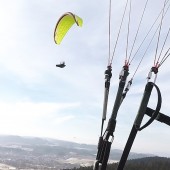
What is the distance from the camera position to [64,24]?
9.13m

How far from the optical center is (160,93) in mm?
5008

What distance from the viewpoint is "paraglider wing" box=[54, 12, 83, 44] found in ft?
25.8

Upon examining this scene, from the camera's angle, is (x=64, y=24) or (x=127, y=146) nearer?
(x=127, y=146)

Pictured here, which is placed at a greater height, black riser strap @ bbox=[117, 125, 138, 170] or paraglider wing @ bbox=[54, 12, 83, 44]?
paraglider wing @ bbox=[54, 12, 83, 44]

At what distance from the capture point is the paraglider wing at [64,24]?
7.87 meters

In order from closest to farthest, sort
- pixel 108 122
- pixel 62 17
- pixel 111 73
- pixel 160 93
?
1. pixel 160 93
2. pixel 108 122
3. pixel 111 73
4. pixel 62 17

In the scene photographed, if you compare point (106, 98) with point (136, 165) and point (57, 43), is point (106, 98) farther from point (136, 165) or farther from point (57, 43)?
point (136, 165)

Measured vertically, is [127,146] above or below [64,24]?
below

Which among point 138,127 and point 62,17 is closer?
point 138,127

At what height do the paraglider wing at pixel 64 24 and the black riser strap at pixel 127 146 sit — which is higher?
the paraglider wing at pixel 64 24

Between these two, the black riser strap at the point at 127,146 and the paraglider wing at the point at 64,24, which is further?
the paraglider wing at the point at 64,24

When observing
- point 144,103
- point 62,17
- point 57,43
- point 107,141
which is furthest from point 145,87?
point 57,43

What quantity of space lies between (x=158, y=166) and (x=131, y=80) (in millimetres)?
158998

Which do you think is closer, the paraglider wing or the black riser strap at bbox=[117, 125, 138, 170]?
the black riser strap at bbox=[117, 125, 138, 170]
